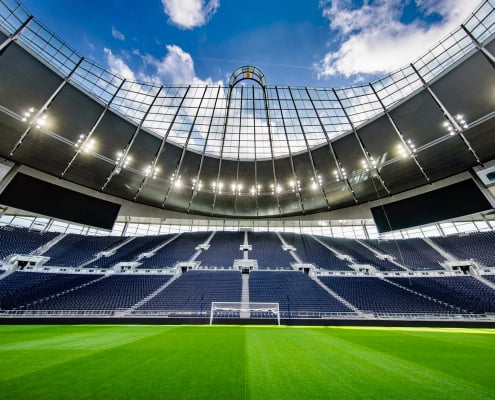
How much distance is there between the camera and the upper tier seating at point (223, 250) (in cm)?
2578

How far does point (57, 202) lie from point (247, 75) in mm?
26764

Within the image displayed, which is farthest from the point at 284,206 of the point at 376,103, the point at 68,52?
the point at 68,52

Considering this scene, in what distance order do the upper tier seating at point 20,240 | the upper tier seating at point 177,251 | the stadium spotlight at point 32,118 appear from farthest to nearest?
1. the upper tier seating at point 177,251
2. the upper tier seating at point 20,240
3. the stadium spotlight at point 32,118

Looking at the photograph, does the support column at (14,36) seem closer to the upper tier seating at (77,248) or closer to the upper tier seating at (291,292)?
the upper tier seating at (77,248)

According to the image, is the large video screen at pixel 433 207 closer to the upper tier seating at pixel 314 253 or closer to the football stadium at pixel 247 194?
the football stadium at pixel 247 194

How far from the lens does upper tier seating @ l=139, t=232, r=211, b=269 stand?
24.9m

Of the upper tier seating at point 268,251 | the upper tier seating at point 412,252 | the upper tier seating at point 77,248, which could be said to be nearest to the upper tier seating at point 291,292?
the upper tier seating at point 268,251

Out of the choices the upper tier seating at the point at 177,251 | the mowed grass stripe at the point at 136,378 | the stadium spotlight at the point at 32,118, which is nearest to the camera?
the mowed grass stripe at the point at 136,378

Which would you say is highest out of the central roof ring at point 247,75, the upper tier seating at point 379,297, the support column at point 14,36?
the central roof ring at point 247,75

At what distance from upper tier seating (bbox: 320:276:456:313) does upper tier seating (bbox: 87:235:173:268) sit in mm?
22945

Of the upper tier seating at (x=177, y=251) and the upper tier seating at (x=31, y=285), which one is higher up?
the upper tier seating at (x=177, y=251)

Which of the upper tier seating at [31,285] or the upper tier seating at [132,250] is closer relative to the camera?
the upper tier seating at [31,285]

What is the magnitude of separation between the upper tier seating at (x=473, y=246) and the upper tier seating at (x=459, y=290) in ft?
13.4

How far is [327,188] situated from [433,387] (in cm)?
2845
